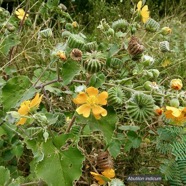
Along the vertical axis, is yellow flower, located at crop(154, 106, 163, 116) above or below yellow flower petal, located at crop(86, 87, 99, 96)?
below

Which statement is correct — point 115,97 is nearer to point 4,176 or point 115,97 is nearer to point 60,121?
point 60,121

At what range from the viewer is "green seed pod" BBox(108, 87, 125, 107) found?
1176 mm

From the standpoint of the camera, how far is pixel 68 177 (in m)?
1.15

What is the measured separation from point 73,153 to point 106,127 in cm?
11

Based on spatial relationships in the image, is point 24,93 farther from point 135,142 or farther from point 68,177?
point 135,142

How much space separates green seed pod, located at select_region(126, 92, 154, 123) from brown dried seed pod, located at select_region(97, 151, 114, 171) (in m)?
0.30

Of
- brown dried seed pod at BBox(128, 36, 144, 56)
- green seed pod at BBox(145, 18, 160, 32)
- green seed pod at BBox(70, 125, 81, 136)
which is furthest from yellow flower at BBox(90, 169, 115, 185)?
green seed pod at BBox(145, 18, 160, 32)

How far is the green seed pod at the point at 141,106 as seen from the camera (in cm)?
117

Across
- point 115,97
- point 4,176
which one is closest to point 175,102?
point 115,97

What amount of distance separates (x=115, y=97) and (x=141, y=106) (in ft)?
0.24

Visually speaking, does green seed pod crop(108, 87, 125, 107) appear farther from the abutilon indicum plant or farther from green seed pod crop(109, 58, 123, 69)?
green seed pod crop(109, 58, 123, 69)

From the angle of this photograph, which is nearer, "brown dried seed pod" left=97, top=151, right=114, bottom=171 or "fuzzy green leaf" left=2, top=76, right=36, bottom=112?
"fuzzy green leaf" left=2, top=76, right=36, bottom=112

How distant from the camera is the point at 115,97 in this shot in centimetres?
118

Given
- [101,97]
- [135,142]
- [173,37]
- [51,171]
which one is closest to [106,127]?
[101,97]
